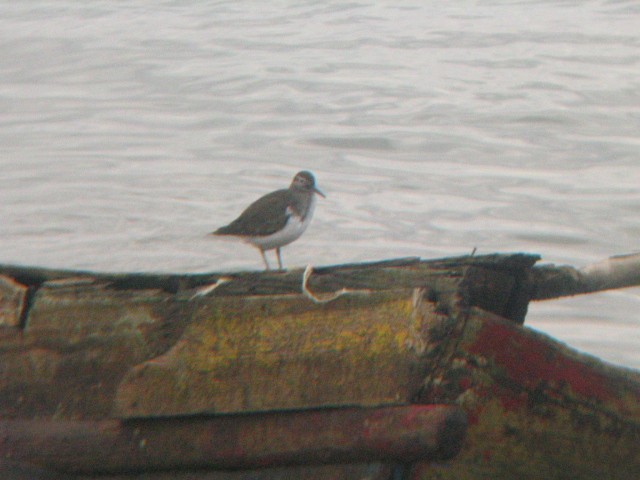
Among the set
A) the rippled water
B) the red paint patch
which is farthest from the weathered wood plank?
the rippled water

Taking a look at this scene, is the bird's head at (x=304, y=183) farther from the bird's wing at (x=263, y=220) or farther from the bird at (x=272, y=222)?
the bird's wing at (x=263, y=220)

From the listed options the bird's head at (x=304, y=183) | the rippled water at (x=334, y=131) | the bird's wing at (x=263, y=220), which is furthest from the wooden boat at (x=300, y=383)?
the rippled water at (x=334, y=131)

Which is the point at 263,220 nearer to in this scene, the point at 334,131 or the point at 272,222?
the point at 272,222

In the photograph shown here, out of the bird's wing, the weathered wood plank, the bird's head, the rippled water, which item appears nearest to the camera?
the weathered wood plank

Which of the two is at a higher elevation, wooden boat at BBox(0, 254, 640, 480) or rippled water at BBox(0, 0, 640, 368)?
rippled water at BBox(0, 0, 640, 368)

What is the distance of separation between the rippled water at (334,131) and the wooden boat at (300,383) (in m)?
6.14

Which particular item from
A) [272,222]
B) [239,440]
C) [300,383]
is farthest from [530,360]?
[272,222]

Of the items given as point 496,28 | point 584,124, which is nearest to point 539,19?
point 496,28

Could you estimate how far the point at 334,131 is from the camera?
18.1 meters

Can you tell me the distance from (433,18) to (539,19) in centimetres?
213

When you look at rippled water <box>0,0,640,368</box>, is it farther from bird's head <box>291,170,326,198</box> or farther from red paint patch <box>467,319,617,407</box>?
red paint patch <box>467,319,617,407</box>

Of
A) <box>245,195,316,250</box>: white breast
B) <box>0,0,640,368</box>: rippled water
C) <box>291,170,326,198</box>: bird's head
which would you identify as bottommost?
<box>245,195,316,250</box>: white breast

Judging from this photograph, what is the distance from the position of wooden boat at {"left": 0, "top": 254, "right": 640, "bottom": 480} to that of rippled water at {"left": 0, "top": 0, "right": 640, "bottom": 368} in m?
6.14

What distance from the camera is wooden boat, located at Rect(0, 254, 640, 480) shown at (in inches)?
116
